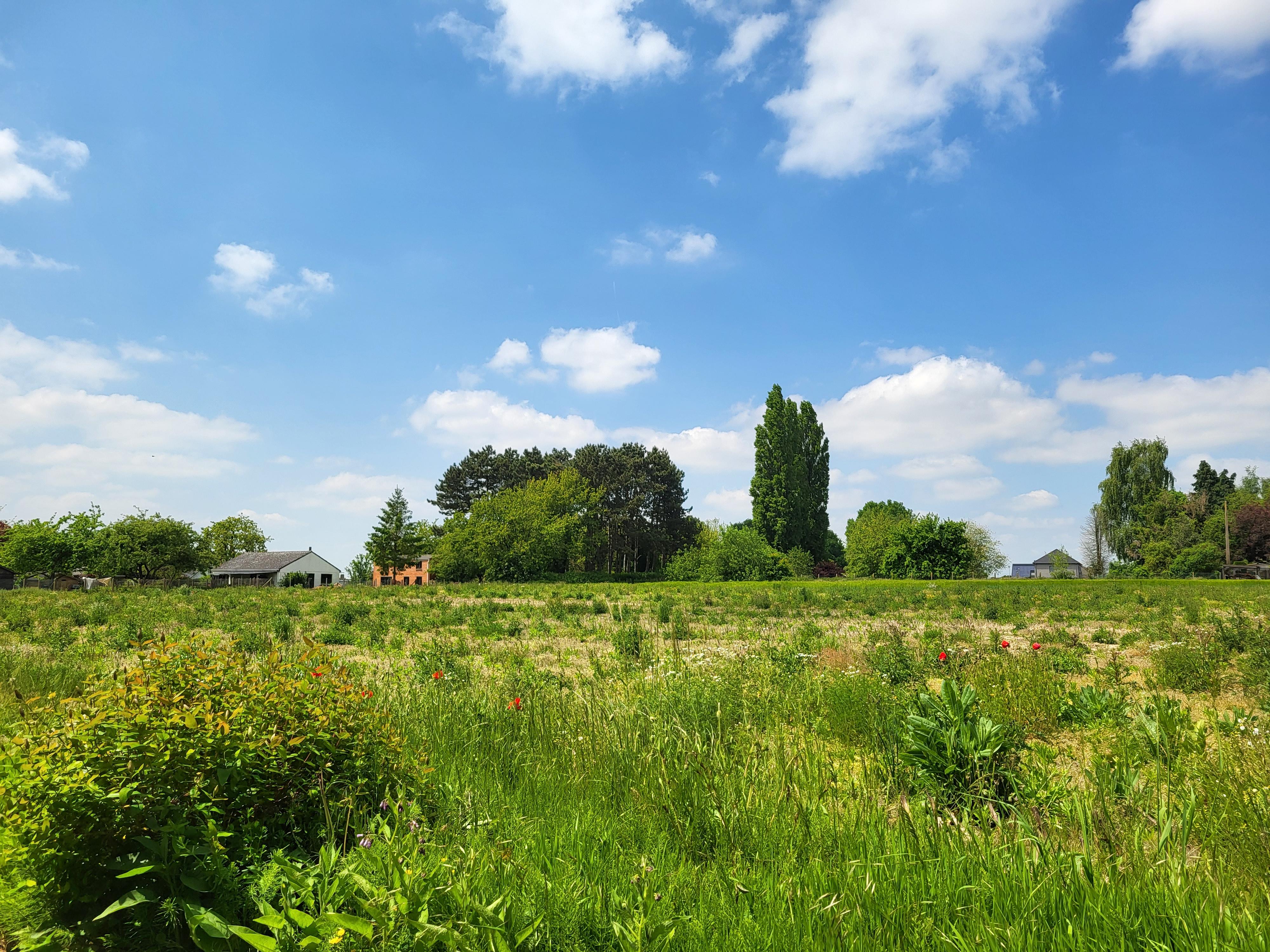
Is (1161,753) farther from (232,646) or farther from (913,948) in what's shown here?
(232,646)

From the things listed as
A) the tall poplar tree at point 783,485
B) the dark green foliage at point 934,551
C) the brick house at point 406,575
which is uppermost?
the tall poplar tree at point 783,485

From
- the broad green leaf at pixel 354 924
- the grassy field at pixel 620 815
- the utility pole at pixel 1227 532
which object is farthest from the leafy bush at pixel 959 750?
the utility pole at pixel 1227 532

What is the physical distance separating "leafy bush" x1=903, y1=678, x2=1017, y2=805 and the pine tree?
63442 millimetres

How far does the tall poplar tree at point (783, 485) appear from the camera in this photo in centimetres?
5444

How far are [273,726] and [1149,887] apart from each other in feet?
11.5

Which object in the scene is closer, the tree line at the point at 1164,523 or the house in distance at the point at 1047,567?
the tree line at the point at 1164,523

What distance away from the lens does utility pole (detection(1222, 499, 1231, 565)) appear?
166ft

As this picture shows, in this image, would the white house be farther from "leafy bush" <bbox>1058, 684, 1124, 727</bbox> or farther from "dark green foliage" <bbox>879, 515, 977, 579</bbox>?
"leafy bush" <bbox>1058, 684, 1124, 727</bbox>

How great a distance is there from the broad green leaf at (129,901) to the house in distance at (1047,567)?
82.9 m

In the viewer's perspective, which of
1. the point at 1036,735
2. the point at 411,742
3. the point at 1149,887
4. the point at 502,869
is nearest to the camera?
the point at 1149,887

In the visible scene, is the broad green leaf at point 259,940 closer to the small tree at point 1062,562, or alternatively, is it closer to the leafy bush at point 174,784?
the leafy bush at point 174,784

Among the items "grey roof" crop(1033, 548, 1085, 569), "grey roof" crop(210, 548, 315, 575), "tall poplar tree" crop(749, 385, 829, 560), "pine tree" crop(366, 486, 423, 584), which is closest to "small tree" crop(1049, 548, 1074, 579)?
"grey roof" crop(1033, 548, 1085, 569)

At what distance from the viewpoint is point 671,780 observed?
3520 mm

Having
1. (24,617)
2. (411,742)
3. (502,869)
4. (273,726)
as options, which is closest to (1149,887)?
(502,869)
